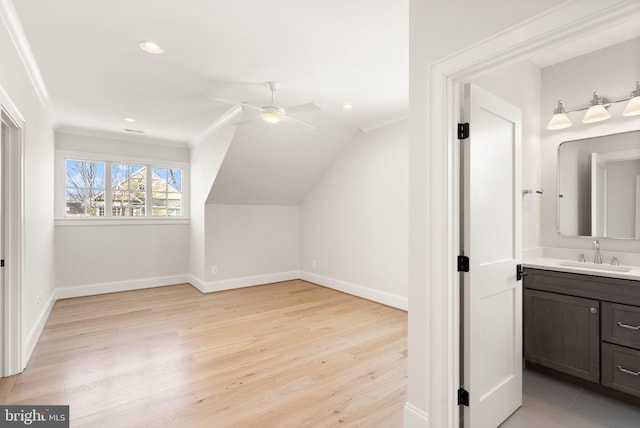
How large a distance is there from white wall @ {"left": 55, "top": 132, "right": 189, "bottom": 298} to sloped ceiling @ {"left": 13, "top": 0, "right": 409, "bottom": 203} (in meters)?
0.52

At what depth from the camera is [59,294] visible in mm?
4832

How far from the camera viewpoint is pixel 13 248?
2619 millimetres

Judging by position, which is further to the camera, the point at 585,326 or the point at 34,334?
the point at 34,334

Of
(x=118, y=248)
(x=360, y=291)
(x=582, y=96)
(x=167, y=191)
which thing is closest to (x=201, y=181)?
(x=167, y=191)

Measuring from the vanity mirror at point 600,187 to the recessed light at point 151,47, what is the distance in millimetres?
3637

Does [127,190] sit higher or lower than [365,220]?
higher

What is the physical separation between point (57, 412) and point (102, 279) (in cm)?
361

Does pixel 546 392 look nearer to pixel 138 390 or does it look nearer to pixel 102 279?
pixel 138 390

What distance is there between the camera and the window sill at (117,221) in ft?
16.1

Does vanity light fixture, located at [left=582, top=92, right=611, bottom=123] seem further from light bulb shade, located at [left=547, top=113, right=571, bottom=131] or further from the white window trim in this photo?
the white window trim

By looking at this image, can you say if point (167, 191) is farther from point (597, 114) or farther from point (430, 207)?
point (597, 114)

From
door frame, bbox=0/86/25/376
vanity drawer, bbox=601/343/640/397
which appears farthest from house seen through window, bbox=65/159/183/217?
vanity drawer, bbox=601/343/640/397

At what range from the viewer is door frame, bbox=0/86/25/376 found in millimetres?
2555

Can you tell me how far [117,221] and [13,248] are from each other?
112 inches
